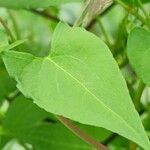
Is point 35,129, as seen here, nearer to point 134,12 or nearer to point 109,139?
point 109,139

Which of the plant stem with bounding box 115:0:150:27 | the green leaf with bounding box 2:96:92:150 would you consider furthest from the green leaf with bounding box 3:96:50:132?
the plant stem with bounding box 115:0:150:27

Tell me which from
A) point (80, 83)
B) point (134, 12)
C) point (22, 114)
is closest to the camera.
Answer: point (80, 83)

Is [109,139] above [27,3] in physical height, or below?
below

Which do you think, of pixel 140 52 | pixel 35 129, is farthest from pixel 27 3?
pixel 35 129

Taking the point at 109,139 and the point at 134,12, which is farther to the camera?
the point at 109,139

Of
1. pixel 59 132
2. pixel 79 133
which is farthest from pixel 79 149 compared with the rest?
pixel 79 133

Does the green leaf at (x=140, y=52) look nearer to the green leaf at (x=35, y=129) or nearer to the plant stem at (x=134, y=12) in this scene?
the plant stem at (x=134, y=12)

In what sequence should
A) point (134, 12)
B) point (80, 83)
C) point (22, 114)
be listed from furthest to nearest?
point (22, 114)
point (134, 12)
point (80, 83)

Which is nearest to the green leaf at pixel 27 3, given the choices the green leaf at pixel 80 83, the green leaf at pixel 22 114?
the green leaf at pixel 80 83
